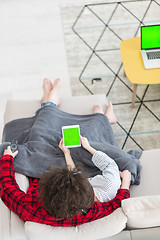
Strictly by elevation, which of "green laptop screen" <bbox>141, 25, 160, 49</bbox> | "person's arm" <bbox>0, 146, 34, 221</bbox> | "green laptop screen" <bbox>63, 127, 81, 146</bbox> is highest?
"green laptop screen" <bbox>141, 25, 160, 49</bbox>

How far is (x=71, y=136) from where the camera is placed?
2188mm

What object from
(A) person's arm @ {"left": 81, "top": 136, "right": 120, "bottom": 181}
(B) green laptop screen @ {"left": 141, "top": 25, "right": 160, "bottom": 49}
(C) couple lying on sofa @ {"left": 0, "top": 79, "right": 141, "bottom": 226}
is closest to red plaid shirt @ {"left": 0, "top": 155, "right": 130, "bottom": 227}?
(C) couple lying on sofa @ {"left": 0, "top": 79, "right": 141, "bottom": 226}

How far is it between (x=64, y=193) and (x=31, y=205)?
320 millimetres

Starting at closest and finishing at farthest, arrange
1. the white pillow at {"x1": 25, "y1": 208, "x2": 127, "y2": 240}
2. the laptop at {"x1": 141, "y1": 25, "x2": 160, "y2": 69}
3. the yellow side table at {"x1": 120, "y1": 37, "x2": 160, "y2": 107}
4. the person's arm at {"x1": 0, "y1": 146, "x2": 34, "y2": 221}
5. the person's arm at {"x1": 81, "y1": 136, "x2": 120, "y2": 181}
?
the white pillow at {"x1": 25, "y1": 208, "x2": 127, "y2": 240} → the person's arm at {"x1": 0, "y1": 146, "x2": 34, "y2": 221} → the person's arm at {"x1": 81, "y1": 136, "x2": 120, "y2": 181} → the yellow side table at {"x1": 120, "y1": 37, "x2": 160, "y2": 107} → the laptop at {"x1": 141, "y1": 25, "x2": 160, "y2": 69}

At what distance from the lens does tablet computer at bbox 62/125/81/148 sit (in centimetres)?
217

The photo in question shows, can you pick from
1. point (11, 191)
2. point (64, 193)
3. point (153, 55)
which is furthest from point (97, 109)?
point (64, 193)

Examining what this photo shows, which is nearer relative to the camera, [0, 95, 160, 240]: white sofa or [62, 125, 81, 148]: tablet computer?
[0, 95, 160, 240]: white sofa

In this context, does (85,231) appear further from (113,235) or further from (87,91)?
(87,91)

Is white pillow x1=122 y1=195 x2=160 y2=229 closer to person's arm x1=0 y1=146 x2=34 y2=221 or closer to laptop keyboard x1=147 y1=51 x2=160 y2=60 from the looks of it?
person's arm x1=0 y1=146 x2=34 y2=221

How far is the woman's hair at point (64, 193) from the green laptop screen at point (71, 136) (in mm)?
543

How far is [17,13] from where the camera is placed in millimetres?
3834

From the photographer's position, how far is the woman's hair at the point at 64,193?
5.16 ft

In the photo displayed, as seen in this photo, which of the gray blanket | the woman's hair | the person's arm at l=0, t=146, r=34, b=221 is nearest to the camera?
the woman's hair

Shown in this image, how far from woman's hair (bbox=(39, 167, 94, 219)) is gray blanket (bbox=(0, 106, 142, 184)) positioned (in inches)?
18.0
